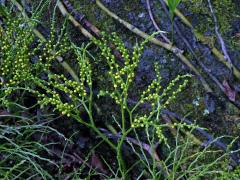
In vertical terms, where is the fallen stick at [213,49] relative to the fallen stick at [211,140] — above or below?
above

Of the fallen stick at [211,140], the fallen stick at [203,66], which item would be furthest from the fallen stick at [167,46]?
the fallen stick at [211,140]

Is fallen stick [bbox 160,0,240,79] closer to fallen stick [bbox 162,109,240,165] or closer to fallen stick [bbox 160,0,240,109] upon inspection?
fallen stick [bbox 160,0,240,109]

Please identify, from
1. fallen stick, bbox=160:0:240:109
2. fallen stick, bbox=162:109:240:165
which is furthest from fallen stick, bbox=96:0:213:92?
fallen stick, bbox=162:109:240:165

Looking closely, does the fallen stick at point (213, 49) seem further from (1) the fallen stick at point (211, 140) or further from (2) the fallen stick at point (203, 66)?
(1) the fallen stick at point (211, 140)

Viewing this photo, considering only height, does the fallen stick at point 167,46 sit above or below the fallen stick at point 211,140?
above

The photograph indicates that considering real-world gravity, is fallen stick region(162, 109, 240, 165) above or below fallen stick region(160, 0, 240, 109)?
below

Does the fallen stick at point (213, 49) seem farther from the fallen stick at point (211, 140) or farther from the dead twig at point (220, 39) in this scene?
the fallen stick at point (211, 140)

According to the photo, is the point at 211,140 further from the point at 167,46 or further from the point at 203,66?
the point at 167,46

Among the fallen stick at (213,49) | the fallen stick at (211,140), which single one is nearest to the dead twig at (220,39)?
the fallen stick at (213,49)

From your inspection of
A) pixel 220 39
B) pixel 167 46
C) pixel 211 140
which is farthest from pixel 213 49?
pixel 211 140

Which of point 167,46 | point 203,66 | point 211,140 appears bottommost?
point 211,140

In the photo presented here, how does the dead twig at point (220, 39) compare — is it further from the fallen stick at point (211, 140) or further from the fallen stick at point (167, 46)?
the fallen stick at point (211, 140)

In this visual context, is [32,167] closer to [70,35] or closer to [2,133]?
[2,133]
